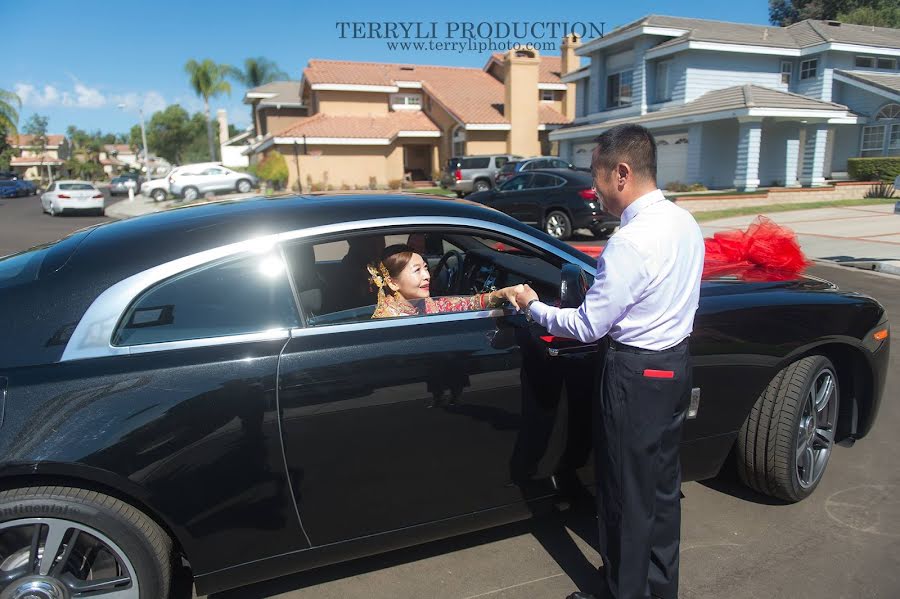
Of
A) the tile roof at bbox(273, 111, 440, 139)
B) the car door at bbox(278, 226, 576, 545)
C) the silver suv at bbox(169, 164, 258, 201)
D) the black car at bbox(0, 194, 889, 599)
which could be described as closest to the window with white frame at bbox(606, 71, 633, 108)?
the tile roof at bbox(273, 111, 440, 139)

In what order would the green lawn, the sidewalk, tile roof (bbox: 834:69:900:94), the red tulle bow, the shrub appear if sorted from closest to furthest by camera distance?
1. the red tulle bow
2. the sidewalk
3. the green lawn
4. the shrub
5. tile roof (bbox: 834:69:900:94)

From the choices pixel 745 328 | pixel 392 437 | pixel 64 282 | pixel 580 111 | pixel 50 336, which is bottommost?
pixel 392 437

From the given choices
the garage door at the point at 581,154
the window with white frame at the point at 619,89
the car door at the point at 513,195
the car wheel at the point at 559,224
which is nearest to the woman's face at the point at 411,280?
the car wheel at the point at 559,224

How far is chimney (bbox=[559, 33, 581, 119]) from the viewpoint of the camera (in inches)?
1460

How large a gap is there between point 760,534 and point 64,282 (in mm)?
3161

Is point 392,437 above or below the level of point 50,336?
below

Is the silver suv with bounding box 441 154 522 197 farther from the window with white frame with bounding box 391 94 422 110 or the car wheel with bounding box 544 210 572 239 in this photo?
the window with white frame with bounding box 391 94 422 110

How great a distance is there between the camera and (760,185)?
25.9m

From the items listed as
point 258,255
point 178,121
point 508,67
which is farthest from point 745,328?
point 178,121

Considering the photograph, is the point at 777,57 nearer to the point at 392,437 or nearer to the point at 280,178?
the point at 280,178

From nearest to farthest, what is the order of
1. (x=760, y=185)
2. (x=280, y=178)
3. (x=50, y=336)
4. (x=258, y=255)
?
(x=50, y=336) < (x=258, y=255) < (x=760, y=185) < (x=280, y=178)

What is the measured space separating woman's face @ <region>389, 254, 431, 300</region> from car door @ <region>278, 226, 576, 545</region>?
402mm

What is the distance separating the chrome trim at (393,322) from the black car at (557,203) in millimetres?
10445

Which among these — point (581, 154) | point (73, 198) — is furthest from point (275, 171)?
point (581, 154)
